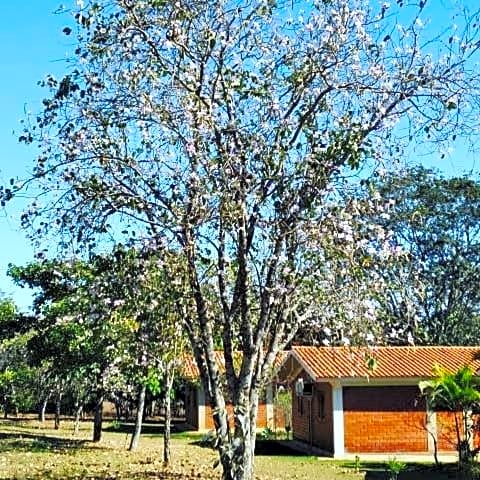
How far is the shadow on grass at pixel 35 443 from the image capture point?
2239 cm

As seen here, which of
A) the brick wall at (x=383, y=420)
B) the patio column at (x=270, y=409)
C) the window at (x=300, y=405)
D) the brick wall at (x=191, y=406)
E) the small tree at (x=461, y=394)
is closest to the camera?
the small tree at (x=461, y=394)

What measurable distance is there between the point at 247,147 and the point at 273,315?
2.18m

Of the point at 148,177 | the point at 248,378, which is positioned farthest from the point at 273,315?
the point at 148,177

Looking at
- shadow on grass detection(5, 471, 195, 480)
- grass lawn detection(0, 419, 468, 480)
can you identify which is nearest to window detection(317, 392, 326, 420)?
grass lawn detection(0, 419, 468, 480)

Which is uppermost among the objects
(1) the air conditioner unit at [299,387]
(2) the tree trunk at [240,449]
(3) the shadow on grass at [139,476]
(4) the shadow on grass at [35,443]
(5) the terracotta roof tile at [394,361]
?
(5) the terracotta roof tile at [394,361]

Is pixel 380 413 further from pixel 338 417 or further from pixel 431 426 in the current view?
pixel 431 426

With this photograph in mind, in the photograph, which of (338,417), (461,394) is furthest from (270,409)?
(461,394)

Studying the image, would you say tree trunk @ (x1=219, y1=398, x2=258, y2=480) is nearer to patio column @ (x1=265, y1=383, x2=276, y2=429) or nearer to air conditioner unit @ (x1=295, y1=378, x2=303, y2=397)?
air conditioner unit @ (x1=295, y1=378, x2=303, y2=397)

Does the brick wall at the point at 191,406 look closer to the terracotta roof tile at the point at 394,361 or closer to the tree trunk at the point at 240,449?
the terracotta roof tile at the point at 394,361

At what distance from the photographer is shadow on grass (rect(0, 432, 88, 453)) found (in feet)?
73.5

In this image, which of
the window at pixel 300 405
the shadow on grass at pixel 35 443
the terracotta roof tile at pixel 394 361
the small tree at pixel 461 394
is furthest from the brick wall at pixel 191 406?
the small tree at pixel 461 394

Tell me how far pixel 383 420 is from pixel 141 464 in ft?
30.2

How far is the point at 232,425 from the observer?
36.5 ft

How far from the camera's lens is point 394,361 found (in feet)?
87.1
